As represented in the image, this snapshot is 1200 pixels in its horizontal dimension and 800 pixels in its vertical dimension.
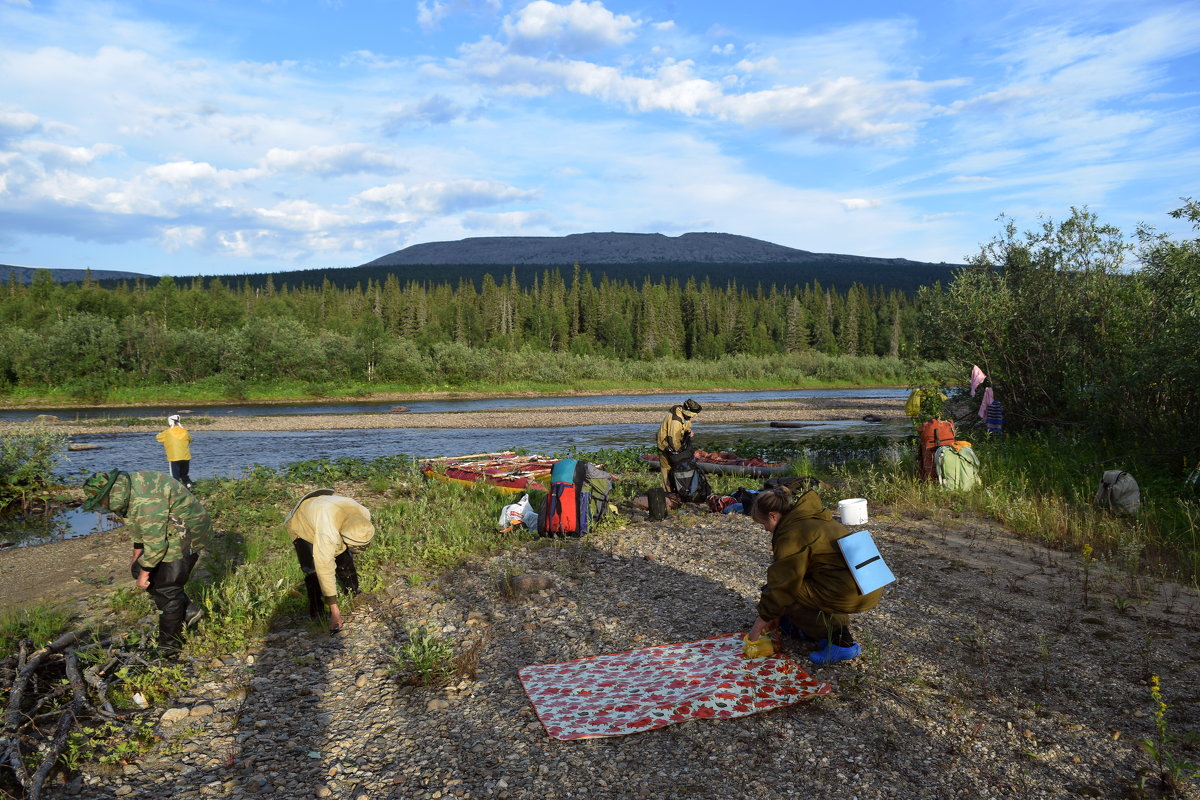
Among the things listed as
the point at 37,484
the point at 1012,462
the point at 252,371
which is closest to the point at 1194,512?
the point at 1012,462

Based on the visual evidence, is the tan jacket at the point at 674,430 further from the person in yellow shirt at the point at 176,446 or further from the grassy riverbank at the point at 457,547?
the person in yellow shirt at the point at 176,446

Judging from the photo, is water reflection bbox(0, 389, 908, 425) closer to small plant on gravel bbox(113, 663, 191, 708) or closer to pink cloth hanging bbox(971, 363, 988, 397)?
pink cloth hanging bbox(971, 363, 988, 397)

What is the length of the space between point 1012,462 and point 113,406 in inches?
2103

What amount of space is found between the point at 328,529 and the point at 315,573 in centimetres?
71

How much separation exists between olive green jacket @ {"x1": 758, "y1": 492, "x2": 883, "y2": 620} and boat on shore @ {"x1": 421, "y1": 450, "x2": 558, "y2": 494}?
24.9ft

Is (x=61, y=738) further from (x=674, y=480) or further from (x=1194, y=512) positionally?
(x=1194, y=512)

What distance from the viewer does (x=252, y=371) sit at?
58.9m

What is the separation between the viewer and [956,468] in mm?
12453

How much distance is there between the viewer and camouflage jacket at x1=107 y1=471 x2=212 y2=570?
6348 millimetres

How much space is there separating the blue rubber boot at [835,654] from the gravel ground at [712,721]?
0.11 m

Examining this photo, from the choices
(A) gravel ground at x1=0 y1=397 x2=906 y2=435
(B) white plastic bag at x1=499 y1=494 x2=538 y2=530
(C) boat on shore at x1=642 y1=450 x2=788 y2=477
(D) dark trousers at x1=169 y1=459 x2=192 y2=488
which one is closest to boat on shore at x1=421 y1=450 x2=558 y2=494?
(B) white plastic bag at x1=499 y1=494 x2=538 y2=530

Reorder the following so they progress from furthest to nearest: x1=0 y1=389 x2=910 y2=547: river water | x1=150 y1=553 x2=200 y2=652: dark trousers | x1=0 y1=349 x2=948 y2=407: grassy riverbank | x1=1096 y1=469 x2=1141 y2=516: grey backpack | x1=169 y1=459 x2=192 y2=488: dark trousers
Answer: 1. x1=0 y1=349 x2=948 y2=407: grassy riverbank
2. x1=0 y1=389 x2=910 y2=547: river water
3. x1=169 y1=459 x2=192 y2=488: dark trousers
4. x1=1096 y1=469 x2=1141 y2=516: grey backpack
5. x1=150 y1=553 x2=200 y2=652: dark trousers

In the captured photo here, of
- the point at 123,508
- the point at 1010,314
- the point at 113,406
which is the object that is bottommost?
the point at 113,406

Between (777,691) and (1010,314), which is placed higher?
(1010,314)
